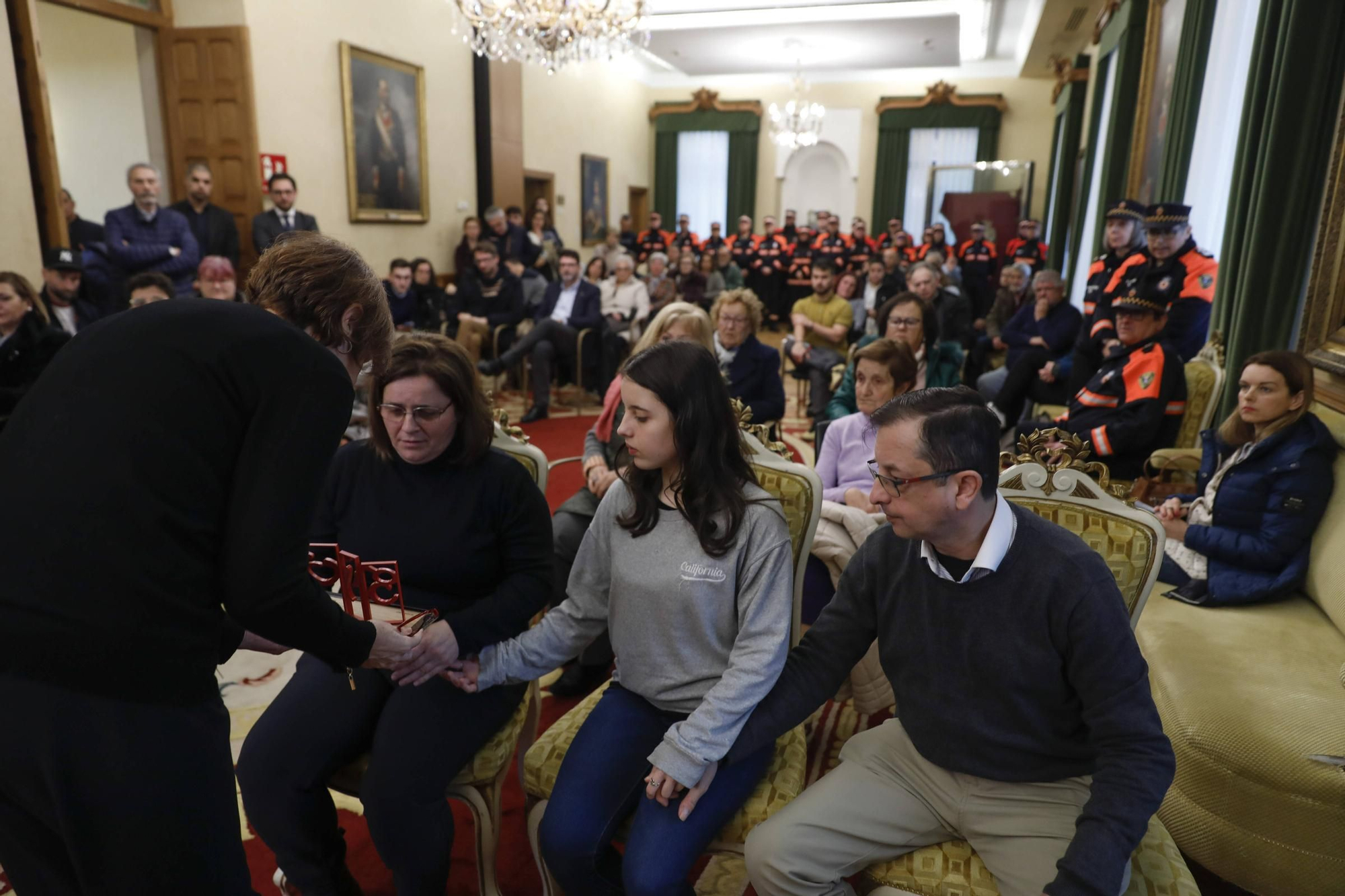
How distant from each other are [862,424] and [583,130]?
10547mm

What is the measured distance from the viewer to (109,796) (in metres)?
1.04

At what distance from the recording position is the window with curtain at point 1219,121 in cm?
433

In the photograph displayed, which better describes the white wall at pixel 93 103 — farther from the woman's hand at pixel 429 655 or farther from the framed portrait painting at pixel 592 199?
the woman's hand at pixel 429 655

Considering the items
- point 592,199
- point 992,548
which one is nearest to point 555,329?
point 992,548

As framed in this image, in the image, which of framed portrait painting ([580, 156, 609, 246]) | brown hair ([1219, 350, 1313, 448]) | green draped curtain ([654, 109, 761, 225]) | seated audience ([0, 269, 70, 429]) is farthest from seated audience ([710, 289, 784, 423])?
green draped curtain ([654, 109, 761, 225])

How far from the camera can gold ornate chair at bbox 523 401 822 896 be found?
1.52 m

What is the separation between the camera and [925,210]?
1366cm

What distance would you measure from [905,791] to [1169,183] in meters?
4.74

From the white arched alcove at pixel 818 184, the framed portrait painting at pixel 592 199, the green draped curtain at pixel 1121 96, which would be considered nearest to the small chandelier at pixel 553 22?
the green draped curtain at pixel 1121 96

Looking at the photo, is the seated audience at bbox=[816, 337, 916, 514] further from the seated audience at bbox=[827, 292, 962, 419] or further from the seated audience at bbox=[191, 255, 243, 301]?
the seated audience at bbox=[191, 255, 243, 301]

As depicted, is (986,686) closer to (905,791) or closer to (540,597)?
(905,791)

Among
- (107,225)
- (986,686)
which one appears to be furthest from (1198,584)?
(107,225)

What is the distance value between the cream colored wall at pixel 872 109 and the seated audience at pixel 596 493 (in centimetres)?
1187

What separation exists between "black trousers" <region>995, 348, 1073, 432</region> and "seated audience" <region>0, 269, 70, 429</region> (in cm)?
488
